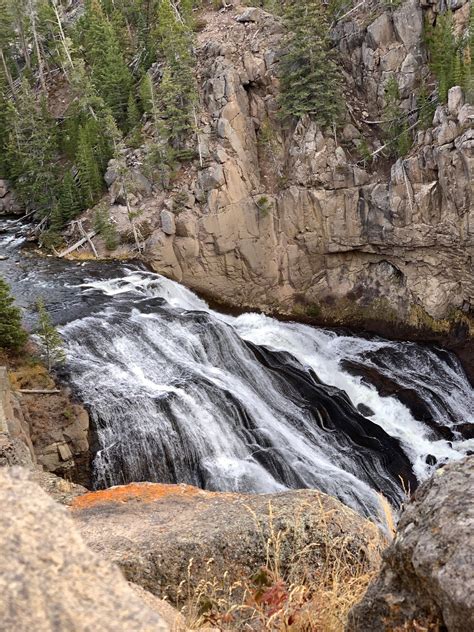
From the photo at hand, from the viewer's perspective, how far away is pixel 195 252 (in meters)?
32.3

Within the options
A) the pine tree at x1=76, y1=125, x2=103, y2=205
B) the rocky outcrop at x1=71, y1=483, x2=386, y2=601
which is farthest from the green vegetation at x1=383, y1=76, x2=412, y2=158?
the rocky outcrop at x1=71, y1=483, x2=386, y2=601

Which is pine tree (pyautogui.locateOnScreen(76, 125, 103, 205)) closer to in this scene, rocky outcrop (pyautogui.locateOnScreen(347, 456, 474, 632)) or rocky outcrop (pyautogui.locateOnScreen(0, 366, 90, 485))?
rocky outcrop (pyautogui.locateOnScreen(0, 366, 90, 485))

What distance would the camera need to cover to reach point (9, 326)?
20.6 meters

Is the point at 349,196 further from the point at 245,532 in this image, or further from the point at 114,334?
the point at 245,532

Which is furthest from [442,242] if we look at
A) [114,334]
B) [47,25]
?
[47,25]

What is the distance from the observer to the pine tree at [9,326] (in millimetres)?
20562

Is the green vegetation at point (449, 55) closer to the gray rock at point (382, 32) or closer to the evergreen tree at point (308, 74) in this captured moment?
the gray rock at point (382, 32)

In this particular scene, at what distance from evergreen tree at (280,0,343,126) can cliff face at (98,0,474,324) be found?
3.34ft

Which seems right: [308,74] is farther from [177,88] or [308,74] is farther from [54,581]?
[54,581]

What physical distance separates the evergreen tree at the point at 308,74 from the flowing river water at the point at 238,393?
12.5 m

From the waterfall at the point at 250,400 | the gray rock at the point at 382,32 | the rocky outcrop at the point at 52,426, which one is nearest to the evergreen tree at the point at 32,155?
the waterfall at the point at 250,400

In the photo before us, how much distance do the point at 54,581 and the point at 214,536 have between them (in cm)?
595

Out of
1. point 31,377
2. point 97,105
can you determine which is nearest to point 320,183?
point 97,105

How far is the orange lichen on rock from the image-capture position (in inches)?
432
